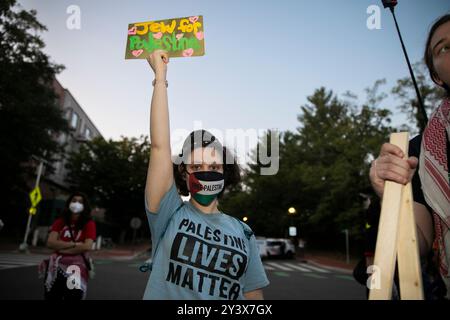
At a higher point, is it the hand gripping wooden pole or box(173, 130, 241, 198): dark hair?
box(173, 130, 241, 198): dark hair

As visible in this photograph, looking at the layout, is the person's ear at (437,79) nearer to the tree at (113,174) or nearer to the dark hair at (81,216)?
the dark hair at (81,216)

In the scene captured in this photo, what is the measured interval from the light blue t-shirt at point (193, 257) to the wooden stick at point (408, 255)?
86cm

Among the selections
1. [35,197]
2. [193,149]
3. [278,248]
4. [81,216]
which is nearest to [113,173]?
[35,197]

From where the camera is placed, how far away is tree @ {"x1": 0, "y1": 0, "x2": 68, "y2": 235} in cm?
1844

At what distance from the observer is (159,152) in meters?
1.42

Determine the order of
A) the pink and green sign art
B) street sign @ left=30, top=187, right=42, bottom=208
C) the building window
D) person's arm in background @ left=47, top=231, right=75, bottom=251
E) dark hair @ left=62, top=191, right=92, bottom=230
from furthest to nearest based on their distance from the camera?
1. the building window
2. street sign @ left=30, top=187, right=42, bottom=208
3. dark hair @ left=62, top=191, right=92, bottom=230
4. person's arm in background @ left=47, top=231, right=75, bottom=251
5. the pink and green sign art

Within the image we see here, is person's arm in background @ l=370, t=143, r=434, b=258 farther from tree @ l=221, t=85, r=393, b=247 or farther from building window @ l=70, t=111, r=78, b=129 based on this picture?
building window @ l=70, t=111, r=78, b=129

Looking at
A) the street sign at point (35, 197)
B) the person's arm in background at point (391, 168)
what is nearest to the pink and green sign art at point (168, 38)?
the person's arm in background at point (391, 168)

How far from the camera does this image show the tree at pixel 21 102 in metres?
18.4

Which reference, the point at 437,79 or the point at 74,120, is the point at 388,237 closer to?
the point at 437,79

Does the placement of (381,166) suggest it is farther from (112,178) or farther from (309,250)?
(309,250)

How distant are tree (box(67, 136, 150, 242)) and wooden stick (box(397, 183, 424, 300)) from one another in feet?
101

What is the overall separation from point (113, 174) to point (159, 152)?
30614 mm

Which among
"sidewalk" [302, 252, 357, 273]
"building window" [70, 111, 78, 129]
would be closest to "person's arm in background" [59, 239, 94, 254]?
"sidewalk" [302, 252, 357, 273]
